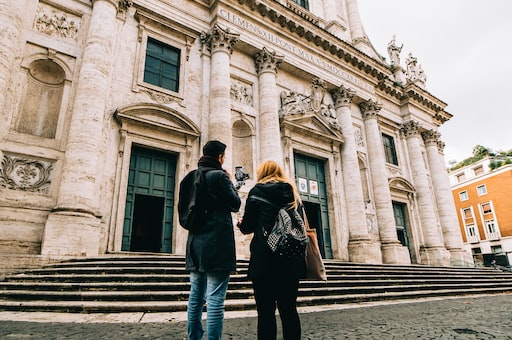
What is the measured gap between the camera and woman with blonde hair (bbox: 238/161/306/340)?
250cm

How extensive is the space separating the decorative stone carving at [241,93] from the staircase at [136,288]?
7.52 metres

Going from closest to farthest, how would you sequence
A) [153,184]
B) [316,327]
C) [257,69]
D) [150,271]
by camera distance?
[316,327] < [150,271] < [153,184] < [257,69]

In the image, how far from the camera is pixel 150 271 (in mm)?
6664

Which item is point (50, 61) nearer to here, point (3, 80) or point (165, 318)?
point (3, 80)

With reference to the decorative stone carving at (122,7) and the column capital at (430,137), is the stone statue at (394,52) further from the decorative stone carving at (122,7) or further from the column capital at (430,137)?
the decorative stone carving at (122,7)

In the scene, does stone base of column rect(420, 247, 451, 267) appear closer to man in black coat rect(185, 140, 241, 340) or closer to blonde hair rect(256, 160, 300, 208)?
blonde hair rect(256, 160, 300, 208)

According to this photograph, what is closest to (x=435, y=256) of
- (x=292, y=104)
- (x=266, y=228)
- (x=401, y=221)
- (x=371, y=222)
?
(x=401, y=221)

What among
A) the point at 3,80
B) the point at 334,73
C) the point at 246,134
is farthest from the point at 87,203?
the point at 334,73

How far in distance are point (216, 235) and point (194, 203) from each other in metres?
0.33

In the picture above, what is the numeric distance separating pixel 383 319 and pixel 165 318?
3.15 meters

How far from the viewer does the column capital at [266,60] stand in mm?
13953

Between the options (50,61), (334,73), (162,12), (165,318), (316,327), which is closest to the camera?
(316,327)

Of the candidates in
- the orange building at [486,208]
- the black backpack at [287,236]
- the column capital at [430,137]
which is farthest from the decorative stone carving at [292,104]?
the orange building at [486,208]

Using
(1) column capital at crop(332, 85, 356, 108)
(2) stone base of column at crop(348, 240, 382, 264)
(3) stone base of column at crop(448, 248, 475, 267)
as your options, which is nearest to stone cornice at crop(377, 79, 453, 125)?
(1) column capital at crop(332, 85, 356, 108)
